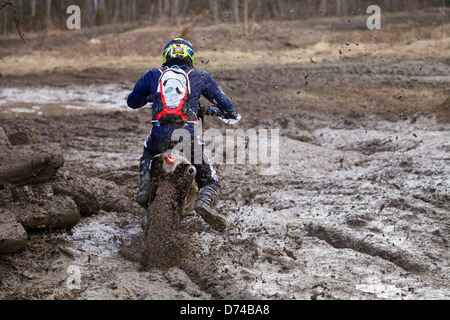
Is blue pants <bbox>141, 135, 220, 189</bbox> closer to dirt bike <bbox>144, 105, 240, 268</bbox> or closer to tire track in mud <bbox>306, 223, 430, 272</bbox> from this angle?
dirt bike <bbox>144, 105, 240, 268</bbox>

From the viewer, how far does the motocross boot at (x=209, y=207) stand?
5.19m

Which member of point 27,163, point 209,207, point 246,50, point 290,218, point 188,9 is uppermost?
point 188,9

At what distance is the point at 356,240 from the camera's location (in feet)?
18.2

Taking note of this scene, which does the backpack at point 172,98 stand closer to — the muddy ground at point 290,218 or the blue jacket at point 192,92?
the blue jacket at point 192,92

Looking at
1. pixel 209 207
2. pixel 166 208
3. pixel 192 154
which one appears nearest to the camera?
pixel 166 208

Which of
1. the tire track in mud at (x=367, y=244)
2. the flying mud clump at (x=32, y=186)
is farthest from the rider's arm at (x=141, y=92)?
the tire track in mud at (x=367, y=244)

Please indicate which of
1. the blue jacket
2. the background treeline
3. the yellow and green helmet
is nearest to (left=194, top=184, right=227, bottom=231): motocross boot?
the blue jacket

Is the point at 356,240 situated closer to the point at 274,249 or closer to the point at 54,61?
the point at 274,249

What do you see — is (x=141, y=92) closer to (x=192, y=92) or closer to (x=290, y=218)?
(x=192, y=92)

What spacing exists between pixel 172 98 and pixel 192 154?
0.56 meters

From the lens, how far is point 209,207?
530 centimetres

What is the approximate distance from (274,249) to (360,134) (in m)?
5.21

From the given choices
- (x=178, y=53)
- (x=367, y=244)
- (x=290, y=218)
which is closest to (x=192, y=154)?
(x=178, y=53)

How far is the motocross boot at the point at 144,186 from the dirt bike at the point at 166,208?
6cm
